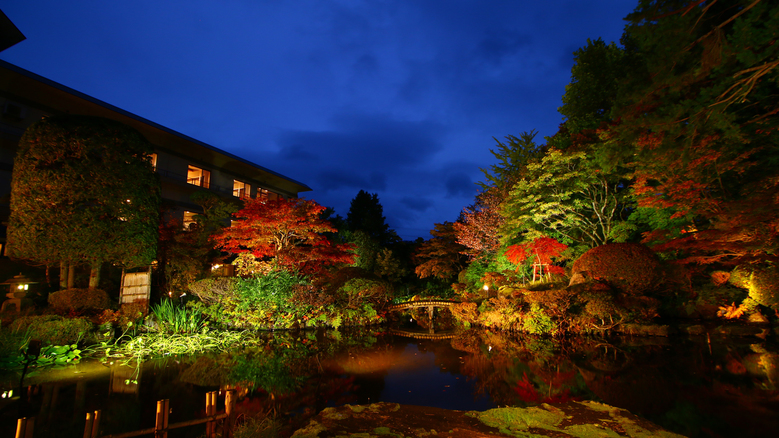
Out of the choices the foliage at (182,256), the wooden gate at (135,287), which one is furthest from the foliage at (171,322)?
the foliage at (182,256)

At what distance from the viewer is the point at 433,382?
616 cm

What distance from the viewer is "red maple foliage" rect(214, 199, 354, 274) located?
11.0 metres

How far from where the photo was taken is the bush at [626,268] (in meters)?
9.95

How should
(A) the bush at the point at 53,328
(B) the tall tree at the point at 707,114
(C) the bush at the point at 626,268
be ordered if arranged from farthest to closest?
(C) the bush at the point at 626,268 < (A) the bush at the point at 53,328 < (B) the tall tree at the point at 707,114

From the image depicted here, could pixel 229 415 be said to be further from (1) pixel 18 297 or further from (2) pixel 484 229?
(2) pixel 484 229

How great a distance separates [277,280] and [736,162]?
12136 mm

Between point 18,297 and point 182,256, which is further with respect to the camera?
point 182,256

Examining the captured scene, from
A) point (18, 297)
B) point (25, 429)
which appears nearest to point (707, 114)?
point (25, 429)

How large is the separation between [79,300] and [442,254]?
1476 cm

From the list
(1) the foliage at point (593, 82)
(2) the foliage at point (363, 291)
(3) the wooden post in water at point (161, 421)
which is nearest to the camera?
(3) the wooden post in water at point (161, 421)

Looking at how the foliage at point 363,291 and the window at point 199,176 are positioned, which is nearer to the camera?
the foliage at point 363,291

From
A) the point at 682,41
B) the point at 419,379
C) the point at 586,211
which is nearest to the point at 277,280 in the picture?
the point at 419,379

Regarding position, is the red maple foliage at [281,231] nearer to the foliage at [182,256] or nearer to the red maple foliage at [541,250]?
the foliage at [182,256]

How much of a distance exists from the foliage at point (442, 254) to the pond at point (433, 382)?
996cm
